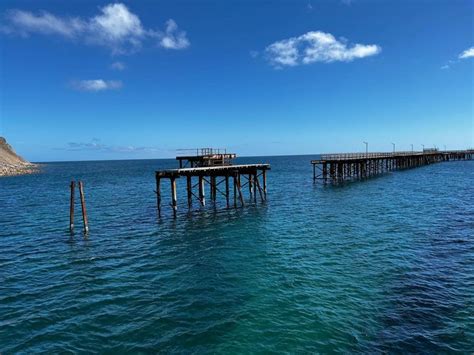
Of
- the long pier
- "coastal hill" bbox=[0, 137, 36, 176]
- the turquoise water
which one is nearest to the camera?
the turquoise water

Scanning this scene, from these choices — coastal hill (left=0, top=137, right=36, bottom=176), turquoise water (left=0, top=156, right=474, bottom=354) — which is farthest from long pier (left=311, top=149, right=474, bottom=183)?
coastal hill (left=0, top=137, right=36, bottom=176)

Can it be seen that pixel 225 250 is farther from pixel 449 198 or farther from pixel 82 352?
pixel 449 198

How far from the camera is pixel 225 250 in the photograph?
1812cm

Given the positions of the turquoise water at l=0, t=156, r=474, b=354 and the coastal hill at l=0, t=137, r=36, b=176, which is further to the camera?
the coastal hill at l=0, t=137, r=36, b=176

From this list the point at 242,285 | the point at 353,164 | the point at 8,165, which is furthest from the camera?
the point at 8,165

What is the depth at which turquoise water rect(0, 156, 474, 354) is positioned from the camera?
957 centimetres

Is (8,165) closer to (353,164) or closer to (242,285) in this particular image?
(353,164)

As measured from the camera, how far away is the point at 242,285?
13.3m

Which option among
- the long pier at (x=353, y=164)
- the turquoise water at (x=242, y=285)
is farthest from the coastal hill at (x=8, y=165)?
the long pier at (x=353, y=164)

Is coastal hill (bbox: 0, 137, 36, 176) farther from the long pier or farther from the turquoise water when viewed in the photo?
the long pier

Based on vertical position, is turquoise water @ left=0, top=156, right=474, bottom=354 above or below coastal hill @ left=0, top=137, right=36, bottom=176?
below

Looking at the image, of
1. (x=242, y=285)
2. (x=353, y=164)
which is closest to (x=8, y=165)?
(x=353, y=164)

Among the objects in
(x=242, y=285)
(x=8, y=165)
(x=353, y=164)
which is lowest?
(x=242, y=285)

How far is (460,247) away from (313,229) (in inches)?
330
